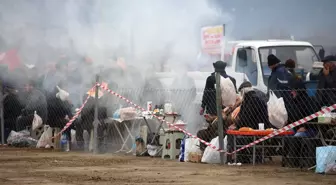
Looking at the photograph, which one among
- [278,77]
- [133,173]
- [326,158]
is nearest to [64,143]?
[278,77]

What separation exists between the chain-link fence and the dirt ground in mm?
587

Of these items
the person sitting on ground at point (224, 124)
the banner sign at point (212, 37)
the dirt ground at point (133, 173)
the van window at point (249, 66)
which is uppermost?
the banner sign at point (212, 37)

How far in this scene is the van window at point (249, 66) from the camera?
23281mm

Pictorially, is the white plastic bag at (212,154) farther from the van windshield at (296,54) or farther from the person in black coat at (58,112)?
the person in black coat at (58,112)

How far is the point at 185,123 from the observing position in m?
20.9

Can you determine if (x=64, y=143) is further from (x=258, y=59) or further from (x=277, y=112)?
(x=277, y=112)

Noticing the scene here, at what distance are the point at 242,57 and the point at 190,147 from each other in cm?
562

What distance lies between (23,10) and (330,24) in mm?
12692

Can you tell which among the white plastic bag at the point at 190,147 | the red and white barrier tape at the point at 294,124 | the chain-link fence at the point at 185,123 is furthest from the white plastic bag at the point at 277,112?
the white plastic bag at the point at 190,147

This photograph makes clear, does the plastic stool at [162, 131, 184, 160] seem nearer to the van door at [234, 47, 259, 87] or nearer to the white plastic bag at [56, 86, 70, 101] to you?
the van door at [234, 47, 259, 87]

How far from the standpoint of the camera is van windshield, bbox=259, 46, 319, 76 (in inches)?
921

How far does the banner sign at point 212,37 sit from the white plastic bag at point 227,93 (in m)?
12.2

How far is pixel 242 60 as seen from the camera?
2391 centimetres

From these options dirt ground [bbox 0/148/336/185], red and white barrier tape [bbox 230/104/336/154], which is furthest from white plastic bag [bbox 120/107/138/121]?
red and white barrier tape [bbox 230/104/336/154]
